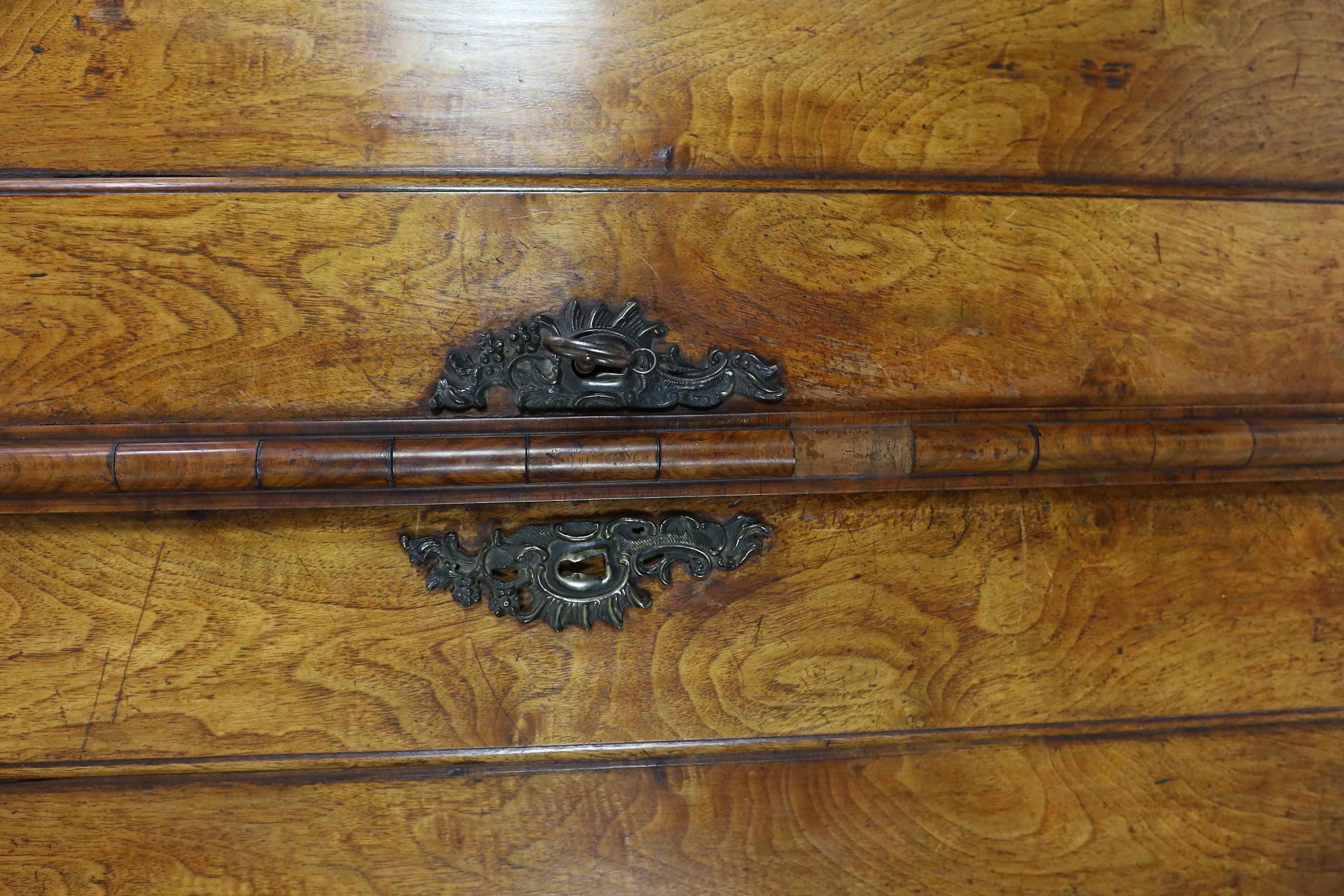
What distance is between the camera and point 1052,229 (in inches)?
23.9

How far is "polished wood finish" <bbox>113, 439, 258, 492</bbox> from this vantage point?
1.72ft

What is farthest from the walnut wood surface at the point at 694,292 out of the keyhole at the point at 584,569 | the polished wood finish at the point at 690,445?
the keyhole at the point at 584,569

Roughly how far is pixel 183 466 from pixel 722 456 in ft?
1.11

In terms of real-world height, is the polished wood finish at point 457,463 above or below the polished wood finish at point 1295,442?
below

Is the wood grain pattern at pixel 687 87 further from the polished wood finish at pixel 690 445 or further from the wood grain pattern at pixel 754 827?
the wood grain pattern at pixel 754 827

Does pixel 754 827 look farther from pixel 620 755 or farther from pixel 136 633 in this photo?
pixel 136 633

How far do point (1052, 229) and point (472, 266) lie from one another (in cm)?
41

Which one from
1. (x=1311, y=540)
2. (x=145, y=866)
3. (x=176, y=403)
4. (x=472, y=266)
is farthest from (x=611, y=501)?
(x=1311, y=540)

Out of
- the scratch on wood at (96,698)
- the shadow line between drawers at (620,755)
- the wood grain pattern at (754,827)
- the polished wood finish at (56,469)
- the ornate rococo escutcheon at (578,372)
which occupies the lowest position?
the wood grain pattern at (754,827)

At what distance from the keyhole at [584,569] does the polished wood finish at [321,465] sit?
134 mm

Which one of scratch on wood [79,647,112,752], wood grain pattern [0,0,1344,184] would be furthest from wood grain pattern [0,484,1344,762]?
wood grain pattern [0,0,1344,184]

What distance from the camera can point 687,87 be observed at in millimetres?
575

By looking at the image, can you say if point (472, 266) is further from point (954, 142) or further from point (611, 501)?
point (954, 142)

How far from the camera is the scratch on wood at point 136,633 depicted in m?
0.57
